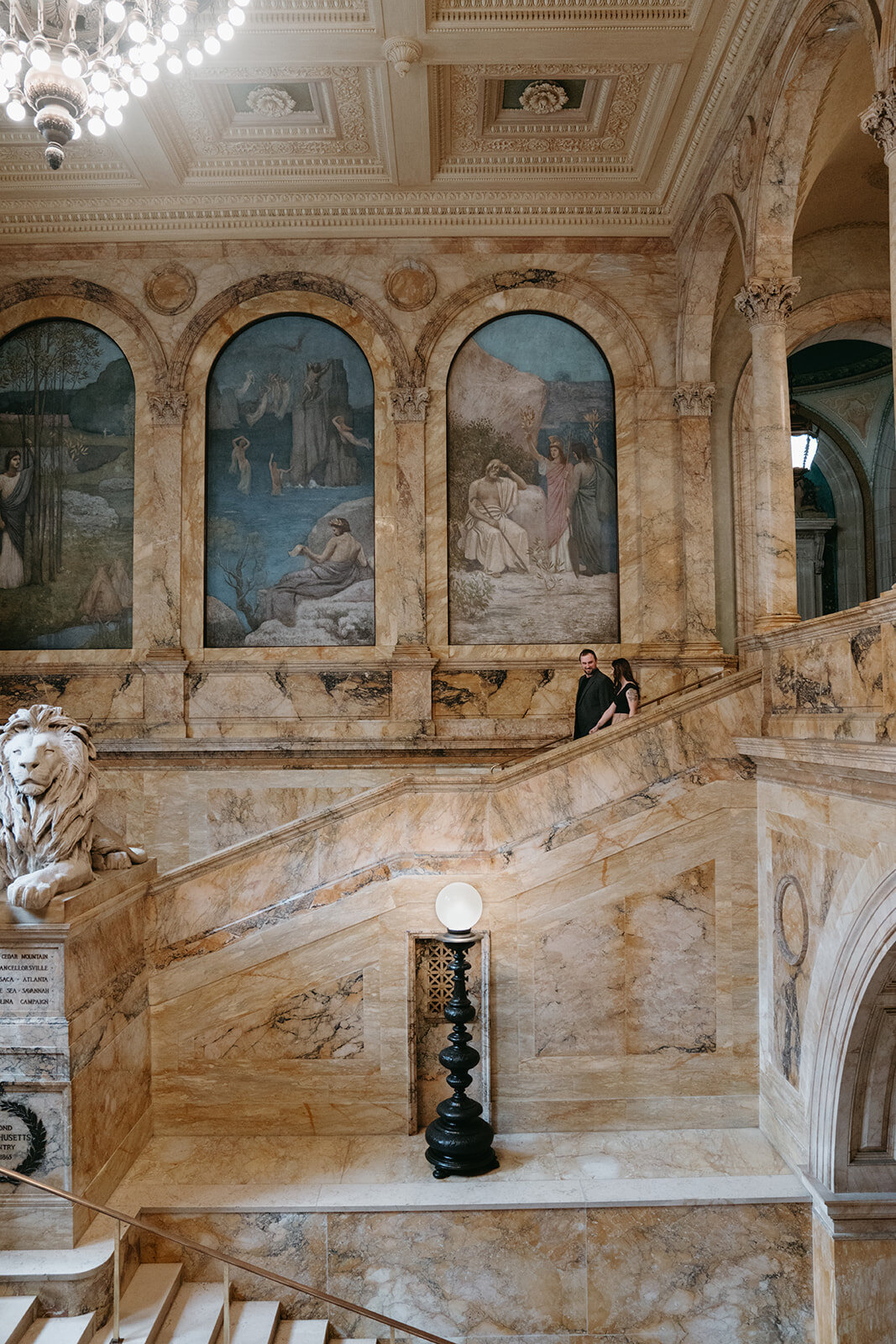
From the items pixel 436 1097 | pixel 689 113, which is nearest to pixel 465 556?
pixel 689 113

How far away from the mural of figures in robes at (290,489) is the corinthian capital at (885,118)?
6.44m

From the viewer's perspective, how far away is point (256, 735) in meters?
10.4

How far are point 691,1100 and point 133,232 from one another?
417 inches

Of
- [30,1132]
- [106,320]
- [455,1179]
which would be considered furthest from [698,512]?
[30,1132]

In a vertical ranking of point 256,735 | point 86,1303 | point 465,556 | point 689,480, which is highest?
point 689,480

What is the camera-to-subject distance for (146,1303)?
546 cm

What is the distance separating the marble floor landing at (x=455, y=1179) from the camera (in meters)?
5.93

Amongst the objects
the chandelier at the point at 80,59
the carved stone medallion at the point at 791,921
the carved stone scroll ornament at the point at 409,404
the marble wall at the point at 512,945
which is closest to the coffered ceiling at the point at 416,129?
the carved stone scroll ornament at the point at 409,404

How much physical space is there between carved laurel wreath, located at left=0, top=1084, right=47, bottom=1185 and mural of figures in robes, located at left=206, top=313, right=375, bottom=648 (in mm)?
5835

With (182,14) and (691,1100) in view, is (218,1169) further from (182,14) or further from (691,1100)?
(182,14)

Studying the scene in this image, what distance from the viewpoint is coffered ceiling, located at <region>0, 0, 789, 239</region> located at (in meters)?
7.96

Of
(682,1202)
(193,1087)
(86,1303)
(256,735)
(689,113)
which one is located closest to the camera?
(86,1303)

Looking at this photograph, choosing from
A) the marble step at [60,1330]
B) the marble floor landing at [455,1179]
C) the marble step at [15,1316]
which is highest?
the marble floor landing at [455,1179]

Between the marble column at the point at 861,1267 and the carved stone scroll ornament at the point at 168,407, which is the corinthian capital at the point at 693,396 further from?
Answer: the marble column at the point at 861,1267
